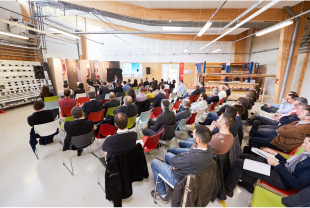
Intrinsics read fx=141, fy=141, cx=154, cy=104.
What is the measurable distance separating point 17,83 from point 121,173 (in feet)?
26.0

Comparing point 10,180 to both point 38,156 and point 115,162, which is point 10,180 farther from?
point 115,162

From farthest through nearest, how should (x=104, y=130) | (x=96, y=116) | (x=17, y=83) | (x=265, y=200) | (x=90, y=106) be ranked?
(x=17, y=83) < (x=90, y=106) < (x=96, y=116) < (x=104, y=130) < (x=265, y=200)

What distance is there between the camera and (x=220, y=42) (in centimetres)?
1351

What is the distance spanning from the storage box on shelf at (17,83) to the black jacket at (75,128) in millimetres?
5994

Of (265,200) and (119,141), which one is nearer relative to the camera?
(265,200)

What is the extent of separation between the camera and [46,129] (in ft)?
9.31

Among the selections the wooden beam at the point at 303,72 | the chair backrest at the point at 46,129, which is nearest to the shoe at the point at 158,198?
the chair backrest at the point at 46,129

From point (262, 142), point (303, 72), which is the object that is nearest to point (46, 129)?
point (262, 142)

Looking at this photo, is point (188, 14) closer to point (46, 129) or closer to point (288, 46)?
point (288, 46)

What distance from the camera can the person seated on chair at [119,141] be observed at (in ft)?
5.70

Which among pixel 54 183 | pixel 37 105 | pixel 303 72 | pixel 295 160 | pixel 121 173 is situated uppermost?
pixel 303 72

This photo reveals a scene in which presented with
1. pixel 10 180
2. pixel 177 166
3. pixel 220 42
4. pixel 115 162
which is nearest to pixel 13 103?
pixel 10 180

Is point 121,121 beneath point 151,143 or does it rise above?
above

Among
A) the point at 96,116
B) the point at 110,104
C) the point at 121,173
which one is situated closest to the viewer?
the point at 121,173
